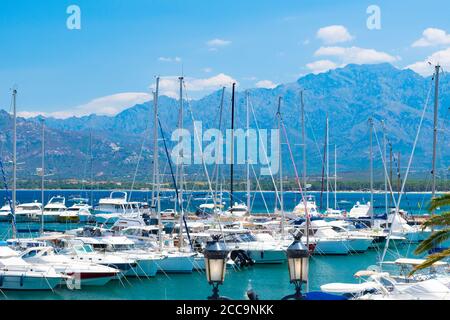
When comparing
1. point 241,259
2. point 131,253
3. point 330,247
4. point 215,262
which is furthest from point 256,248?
point 215,262

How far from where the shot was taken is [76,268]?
2766 centimetres

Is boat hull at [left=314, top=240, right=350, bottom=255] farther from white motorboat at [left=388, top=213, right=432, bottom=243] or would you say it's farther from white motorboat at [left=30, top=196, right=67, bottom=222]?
white motorboat at [left=30, top=196, right=67, bottom=222]

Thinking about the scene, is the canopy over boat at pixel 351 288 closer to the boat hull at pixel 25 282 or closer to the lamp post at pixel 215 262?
the boat hull at pixel 25 282

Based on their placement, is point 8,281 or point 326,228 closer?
point 8,281

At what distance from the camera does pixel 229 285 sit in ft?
99.8

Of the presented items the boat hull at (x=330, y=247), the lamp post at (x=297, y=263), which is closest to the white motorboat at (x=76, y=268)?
the boat hull at (x=330, y=247)

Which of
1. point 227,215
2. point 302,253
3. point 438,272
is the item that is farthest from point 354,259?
point 302,253

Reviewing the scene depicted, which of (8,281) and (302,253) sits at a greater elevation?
(302,253)

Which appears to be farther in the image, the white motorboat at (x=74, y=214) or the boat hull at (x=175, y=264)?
the white motorboat at (x=74, y=214)

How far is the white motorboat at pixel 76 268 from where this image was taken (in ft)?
90.1

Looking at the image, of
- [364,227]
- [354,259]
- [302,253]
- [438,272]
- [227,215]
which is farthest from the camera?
[364,227]

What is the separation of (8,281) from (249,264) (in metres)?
13.2
